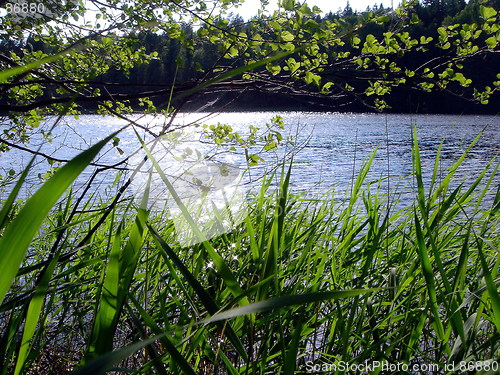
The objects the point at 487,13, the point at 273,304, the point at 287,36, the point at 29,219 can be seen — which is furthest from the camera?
the point at 487,13

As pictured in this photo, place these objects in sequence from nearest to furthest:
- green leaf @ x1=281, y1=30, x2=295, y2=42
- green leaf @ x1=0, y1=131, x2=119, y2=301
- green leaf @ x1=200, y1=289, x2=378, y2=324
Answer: green leaf @ x1=0, y1=131, x2=119, y2=301 < green leaf @ x1=200, y1=289, x2=378, y2=324 < green leaf @ x1=281, y1=30, x2=295, y2=42

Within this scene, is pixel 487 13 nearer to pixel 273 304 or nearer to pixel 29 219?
pixel 273 304

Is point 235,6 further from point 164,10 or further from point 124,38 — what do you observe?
point 124,38

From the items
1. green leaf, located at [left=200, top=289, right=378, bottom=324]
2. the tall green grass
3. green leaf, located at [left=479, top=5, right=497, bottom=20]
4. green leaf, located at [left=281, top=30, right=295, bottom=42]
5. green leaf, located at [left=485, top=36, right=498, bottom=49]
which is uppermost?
green leaf, located at [left=479, top=5, right=497, bottom=20]

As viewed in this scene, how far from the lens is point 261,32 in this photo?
290 centimetres

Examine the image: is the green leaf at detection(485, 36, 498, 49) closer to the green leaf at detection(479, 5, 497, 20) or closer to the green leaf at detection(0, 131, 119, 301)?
the green leaf at detection(479, 5, 497, 20)

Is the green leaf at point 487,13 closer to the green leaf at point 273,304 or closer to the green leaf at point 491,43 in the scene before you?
the green leaf at point 491,43

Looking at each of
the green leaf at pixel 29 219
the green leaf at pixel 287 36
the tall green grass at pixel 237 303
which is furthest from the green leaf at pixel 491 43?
the green leaf at pixel 29 219

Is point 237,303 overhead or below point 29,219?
below

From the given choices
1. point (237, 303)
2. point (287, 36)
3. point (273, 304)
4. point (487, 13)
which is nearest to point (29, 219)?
point (273, 304)

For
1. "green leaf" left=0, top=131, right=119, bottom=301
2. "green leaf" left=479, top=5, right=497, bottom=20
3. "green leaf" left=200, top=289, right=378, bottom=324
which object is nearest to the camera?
"green leaf" left=0, top=131, right=119, bottom=301

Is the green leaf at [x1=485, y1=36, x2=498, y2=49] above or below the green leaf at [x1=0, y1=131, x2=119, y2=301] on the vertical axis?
above

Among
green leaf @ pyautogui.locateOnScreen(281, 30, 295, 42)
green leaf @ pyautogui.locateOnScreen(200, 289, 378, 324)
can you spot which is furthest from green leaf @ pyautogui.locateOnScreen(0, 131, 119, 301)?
green leaf @ pyautogui.locateOnScreen(281, 30, 295, 42)

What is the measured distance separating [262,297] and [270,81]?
1.49m
